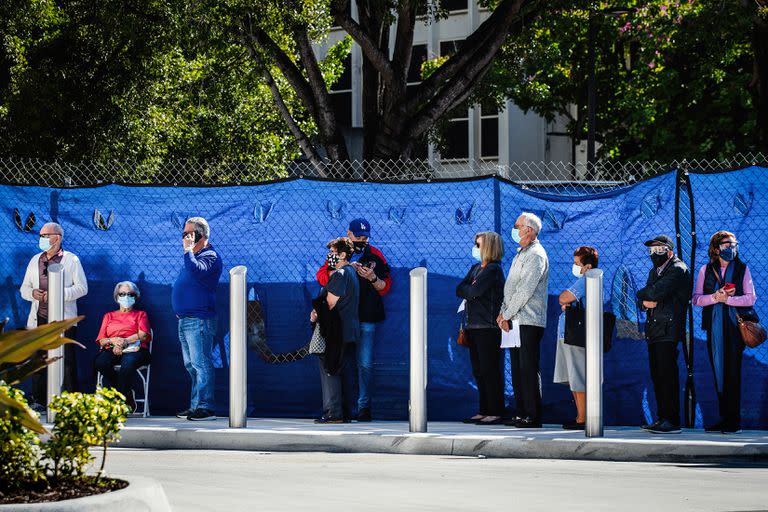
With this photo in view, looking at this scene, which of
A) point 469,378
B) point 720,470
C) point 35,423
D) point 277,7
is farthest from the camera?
point 277,7

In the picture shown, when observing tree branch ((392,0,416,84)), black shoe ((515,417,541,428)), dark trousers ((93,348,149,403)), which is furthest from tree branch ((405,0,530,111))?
black shoe ((515,417,541,428))

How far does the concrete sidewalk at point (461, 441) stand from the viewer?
33.0ft

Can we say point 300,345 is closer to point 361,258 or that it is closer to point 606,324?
point 361,258

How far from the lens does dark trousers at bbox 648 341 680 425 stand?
11.1 m

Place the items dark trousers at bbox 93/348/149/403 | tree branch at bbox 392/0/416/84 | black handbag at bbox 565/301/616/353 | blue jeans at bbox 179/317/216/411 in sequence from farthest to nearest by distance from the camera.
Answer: tree branch at bbox 392/0/416/84 → dark trousers at bbox 93/348/149/403 → blue jeans at bbox 179/317/216/411 → black handbag at bbox 565/301/616/353

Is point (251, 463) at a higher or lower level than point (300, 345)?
lower

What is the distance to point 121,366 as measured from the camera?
12.6 meters

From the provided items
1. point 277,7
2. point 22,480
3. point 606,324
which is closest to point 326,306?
point 606,324

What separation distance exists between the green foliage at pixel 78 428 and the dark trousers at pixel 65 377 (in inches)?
246

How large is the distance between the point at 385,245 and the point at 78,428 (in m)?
6.42

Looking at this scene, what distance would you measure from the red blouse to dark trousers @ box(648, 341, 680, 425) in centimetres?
481

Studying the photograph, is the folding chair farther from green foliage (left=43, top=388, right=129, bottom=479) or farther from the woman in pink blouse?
green foliage (left=43, top=388, right=129, bottom=479)

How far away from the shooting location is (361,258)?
1229 cm

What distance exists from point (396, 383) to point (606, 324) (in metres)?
2.10
